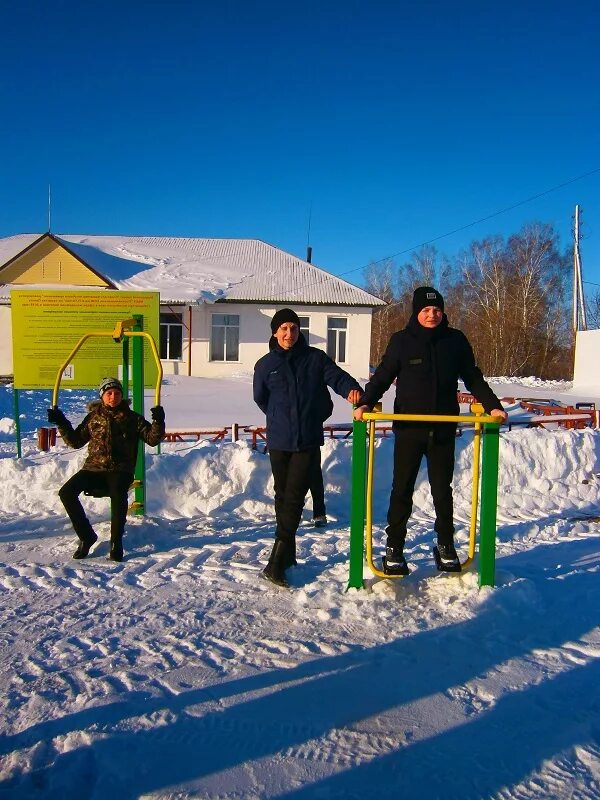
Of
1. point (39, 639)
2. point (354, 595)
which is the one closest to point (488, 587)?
point (354, 595)

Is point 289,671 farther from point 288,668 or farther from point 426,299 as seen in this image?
point 426,299

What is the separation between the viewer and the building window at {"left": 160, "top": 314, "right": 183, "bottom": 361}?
23141mm

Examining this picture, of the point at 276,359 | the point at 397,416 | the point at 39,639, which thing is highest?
the point at 276,359

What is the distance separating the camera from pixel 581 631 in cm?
346

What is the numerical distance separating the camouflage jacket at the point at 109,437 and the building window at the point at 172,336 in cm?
1860

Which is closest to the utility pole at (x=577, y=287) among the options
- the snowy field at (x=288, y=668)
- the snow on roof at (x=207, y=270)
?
the snow on roof at (x=207, y=270)

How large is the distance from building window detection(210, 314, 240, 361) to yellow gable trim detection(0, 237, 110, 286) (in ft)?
14.8

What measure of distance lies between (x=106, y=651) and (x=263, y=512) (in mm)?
2960

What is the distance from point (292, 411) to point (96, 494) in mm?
1756

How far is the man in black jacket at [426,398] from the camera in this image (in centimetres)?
397

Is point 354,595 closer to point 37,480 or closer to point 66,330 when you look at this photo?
point 37,480

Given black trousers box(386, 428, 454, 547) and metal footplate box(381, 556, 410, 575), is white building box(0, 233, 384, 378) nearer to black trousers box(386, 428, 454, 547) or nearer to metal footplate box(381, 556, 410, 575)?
black trousers box(386, 428, 454, 547)

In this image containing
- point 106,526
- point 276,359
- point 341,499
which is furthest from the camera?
point 341,499

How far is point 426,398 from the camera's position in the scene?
3955 mm
